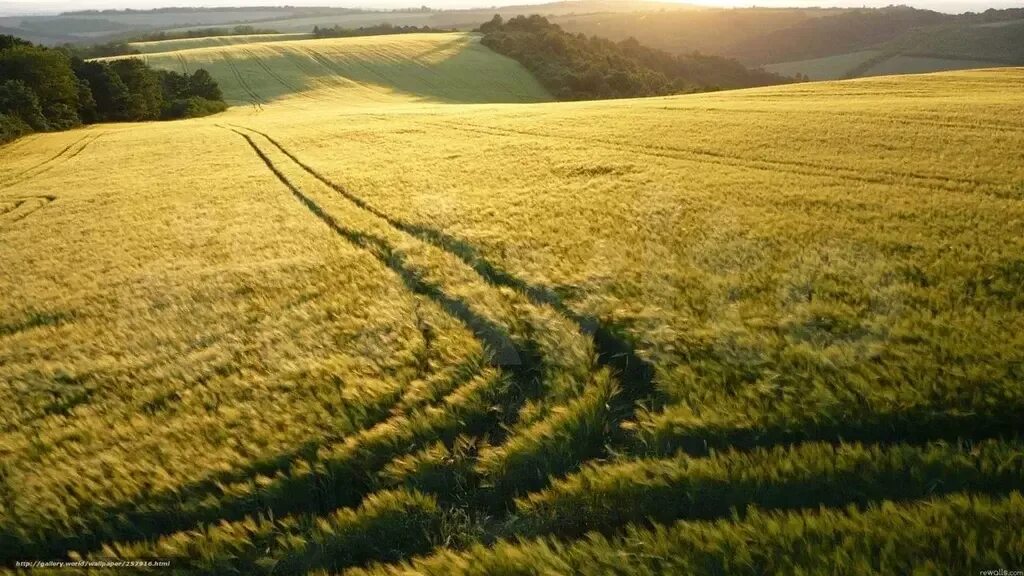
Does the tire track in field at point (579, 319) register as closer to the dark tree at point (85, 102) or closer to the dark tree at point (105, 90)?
the dark tree at point (85, 102)

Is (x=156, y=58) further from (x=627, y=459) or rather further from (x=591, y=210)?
(x=627, y=459)

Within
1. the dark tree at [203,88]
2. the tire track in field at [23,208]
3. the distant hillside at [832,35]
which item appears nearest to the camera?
the tire track in field at [23,208]

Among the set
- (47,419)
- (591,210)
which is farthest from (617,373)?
(591,210)

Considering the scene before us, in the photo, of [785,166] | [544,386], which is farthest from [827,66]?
[544,386]

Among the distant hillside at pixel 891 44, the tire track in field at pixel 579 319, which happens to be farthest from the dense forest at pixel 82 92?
the distant hillside at pixel 891 44

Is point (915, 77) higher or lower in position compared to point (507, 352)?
higher

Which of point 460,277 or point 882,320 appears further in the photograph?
point 460,277
